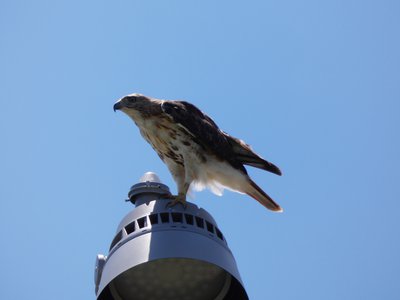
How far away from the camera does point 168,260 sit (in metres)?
2.67

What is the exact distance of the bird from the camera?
4762 mm

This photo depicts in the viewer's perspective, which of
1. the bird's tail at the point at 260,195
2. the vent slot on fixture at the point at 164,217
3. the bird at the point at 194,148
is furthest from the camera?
the bird's tail at the point at 260,195

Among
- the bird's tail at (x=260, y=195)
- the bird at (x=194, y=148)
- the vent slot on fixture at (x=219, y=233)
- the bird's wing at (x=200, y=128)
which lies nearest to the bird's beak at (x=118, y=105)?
the bird at (x=194, y=148)

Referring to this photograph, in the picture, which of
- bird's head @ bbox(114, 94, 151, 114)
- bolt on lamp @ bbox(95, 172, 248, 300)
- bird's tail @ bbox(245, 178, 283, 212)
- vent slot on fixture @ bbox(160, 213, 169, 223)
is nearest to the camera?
bolt on lamp @ bbox(95, 172, 248, 300)

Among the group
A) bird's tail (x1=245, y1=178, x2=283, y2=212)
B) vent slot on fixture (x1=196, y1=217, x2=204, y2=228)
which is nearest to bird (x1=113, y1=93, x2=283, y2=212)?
bird's tail (x1=245, y1=178, x2=283, y2=212)

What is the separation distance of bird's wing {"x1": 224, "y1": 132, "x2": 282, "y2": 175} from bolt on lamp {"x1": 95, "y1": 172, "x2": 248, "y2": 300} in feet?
6.73

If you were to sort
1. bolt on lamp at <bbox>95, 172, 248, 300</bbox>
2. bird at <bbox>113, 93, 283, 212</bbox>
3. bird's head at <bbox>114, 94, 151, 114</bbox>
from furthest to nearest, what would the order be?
bird's head at <bbox>114, 94, 151, 114</bbox>, bird at <bbox>113, 93, 283, 212</bbox>, bolt on lamp at <bbox>95, 172, 248, 300</bbox>

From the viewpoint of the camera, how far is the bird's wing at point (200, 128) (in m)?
4.77

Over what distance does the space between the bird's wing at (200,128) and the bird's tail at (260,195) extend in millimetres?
150

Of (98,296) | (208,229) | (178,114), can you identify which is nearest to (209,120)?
(178,114)

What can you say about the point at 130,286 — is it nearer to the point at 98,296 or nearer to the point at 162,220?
the point at 98,296

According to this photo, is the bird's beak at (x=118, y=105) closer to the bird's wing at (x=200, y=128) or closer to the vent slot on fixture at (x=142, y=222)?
the bird's wing at (x=200, y=128)

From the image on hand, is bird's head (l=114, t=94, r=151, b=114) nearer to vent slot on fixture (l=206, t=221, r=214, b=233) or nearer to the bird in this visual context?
the bird

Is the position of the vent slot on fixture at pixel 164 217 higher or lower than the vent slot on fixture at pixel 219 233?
higher
